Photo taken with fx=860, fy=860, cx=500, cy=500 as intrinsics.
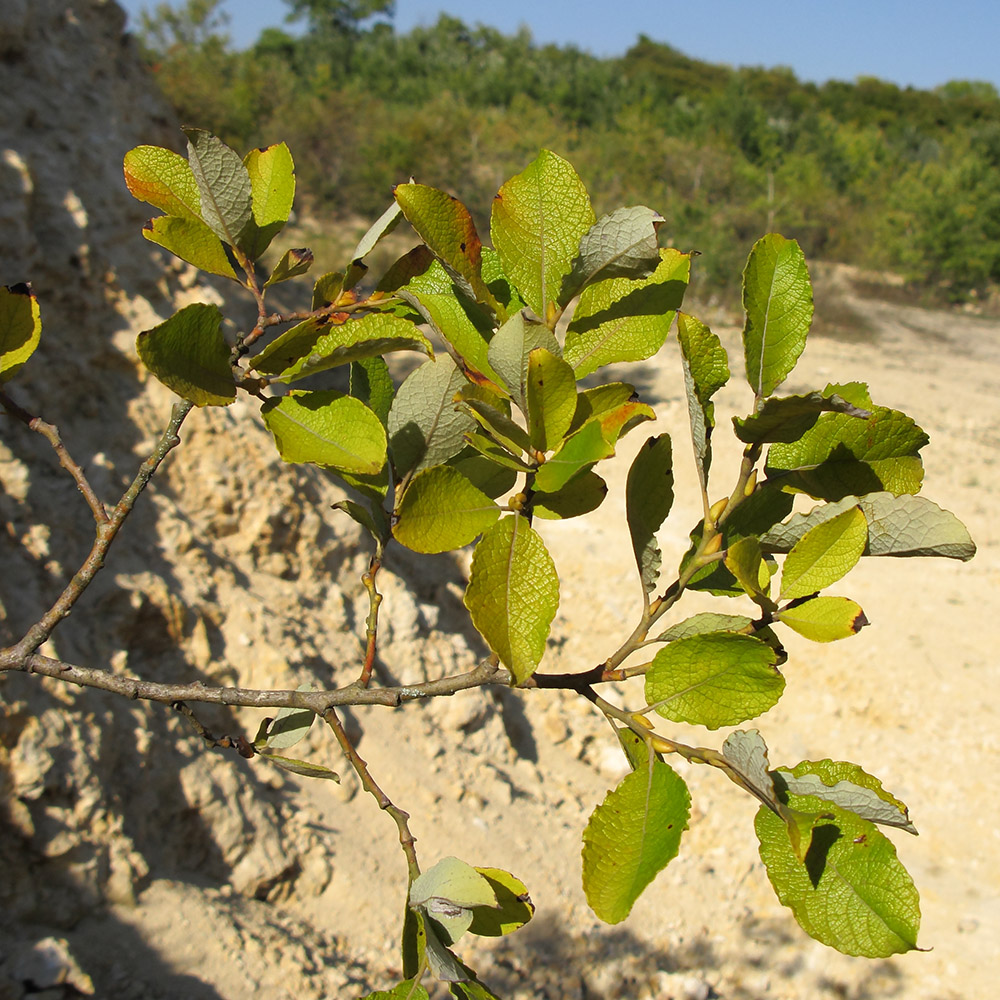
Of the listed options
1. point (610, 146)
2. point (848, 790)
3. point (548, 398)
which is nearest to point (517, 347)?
point (548, 398)

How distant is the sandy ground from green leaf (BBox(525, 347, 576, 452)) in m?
1.93

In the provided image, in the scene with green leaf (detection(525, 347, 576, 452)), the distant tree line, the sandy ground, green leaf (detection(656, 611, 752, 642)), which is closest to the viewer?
green leaf (detection(525, 347, 576, 452))

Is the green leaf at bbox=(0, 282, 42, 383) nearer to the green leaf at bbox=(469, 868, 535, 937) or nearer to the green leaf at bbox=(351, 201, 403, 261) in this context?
the green leaf at bbox=(351, 201, 403, 261)

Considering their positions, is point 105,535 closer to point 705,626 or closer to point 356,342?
point 356,342

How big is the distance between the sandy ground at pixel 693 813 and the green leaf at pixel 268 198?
1.87 metres

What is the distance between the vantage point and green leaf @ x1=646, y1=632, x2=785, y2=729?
554 millimetres

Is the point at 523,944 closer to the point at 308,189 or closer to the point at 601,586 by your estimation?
the point at 601,586

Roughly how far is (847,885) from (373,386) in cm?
48

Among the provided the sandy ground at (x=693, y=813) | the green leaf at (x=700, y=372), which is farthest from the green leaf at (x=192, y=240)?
the sandy ground at (x=693, y=813)

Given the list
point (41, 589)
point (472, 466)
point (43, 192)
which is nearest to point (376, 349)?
point (472, 466)

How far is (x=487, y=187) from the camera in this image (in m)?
13.8

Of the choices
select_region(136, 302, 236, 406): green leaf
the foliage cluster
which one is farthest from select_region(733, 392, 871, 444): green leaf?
select_region(136, 302, 236, 406): green leaf

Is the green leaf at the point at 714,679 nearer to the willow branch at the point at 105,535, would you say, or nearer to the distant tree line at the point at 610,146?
the willow branch at the point at 105,535

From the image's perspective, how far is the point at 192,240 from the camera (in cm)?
64
